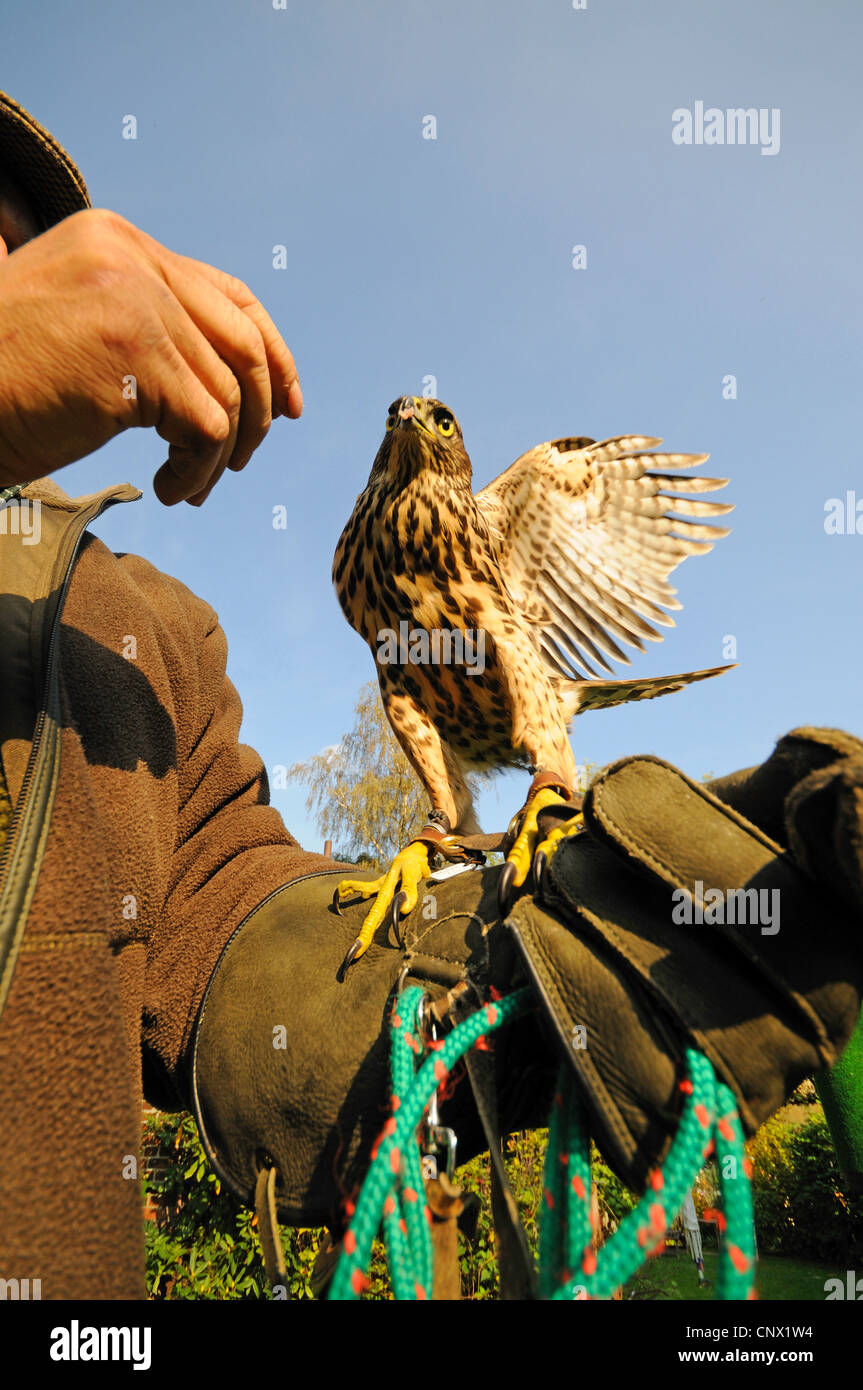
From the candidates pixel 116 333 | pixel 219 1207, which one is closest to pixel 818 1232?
pixel 219 1207

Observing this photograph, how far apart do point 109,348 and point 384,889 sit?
102cm

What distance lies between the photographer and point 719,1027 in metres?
0.84

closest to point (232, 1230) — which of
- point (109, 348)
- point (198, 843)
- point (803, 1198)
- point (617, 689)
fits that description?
point (617, 689)

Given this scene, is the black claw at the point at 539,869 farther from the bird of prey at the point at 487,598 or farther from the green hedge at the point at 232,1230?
the green hedge at the point at 232,1230

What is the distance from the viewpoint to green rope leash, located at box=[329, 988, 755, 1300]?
719mm

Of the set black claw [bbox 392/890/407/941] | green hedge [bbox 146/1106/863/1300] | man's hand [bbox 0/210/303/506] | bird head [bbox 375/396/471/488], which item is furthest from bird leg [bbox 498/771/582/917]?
green hedge [bbox 146/1106/863/1300]

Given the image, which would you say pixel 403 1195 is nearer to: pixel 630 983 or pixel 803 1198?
pixel 630 983

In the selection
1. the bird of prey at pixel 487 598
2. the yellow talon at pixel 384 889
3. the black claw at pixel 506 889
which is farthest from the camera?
the bird of prey at pixel 487 598

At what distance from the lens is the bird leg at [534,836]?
4.03 feet

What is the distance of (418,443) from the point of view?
10.3 feet

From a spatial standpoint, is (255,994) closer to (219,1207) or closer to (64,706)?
(64,706)

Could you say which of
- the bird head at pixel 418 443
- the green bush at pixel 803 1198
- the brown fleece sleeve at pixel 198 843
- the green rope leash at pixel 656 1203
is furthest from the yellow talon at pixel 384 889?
the green bush at pixel 803 1198

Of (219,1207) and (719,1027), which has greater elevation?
(719,1027)

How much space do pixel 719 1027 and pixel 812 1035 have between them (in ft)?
0.32
